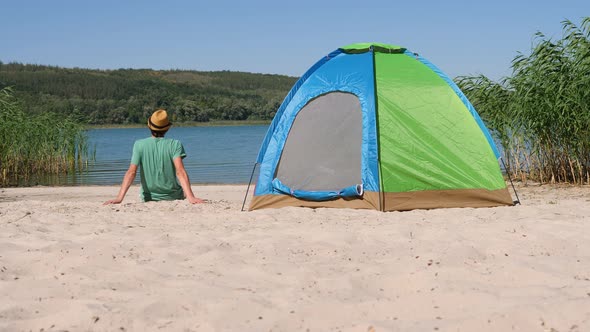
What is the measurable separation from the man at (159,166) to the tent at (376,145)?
939 mm

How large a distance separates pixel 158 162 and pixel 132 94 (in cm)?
7032

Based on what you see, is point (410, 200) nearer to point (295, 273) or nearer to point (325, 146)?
point (325, 146)

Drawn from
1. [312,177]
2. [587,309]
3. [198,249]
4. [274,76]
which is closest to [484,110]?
[312,177]

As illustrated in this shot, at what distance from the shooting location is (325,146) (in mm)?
7352

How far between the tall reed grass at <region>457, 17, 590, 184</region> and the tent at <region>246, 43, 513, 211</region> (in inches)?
131

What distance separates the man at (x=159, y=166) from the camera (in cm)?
707

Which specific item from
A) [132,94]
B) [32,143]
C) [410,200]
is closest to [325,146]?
[410,200]

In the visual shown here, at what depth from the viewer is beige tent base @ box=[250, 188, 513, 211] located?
7055mm

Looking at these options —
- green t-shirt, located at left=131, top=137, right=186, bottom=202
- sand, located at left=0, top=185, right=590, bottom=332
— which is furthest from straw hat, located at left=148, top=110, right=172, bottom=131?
sand, located at left=0, top=185, right=590, bottom=332

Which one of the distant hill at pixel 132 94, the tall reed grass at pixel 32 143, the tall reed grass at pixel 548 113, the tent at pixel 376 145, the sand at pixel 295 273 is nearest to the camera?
the sand at pixel 295 273

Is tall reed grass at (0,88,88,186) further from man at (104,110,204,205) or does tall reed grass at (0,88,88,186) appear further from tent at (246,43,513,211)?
tent at (246,43,513,211)

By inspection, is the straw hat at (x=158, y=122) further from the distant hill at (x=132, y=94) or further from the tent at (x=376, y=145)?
the distant hill at (x=132, y=94)

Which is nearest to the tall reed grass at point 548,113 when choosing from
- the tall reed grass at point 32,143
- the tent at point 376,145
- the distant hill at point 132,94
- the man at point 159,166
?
the tent at point 376,145

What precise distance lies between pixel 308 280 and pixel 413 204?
355 cm
